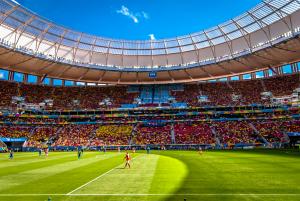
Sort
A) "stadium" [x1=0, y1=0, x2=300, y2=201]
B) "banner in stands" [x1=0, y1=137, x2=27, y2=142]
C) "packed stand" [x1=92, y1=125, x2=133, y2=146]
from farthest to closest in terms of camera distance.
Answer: "packed stand" [x1=92, y1=125, x2=133, y2=146] → "banner in stands" [x1=0, y1=137, x2=27, y2=142] → "stadium" [x1=0, y1=0, x2=300, y2=201]

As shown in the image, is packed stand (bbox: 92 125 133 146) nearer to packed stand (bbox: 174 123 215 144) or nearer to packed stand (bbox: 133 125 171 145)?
packed stand (bbox: 133 125 171 145)

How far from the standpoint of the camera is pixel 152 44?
66125 mm

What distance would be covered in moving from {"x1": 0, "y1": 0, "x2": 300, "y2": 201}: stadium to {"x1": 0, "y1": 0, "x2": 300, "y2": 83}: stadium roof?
239 millimetres

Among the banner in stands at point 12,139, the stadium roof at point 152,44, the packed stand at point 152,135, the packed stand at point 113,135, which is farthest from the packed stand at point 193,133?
the banner in stands at point 12,139

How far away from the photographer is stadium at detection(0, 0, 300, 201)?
51.1 meters

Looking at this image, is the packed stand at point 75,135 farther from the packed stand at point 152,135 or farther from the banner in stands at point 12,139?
the packed stand at point 152,135

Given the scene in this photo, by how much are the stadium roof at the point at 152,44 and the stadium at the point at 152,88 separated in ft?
0.78

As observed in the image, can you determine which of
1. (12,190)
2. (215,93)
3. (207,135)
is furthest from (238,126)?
(12,190)

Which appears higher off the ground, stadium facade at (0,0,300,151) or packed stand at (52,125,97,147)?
stadium facade at (0,0,300,151)

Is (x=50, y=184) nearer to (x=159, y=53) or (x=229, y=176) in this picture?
(x=229, y=176)

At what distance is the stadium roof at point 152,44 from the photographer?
49000mm

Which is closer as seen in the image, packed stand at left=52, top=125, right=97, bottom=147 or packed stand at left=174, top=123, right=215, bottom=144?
packed stand at left=174, top=123, right=215, bottom=144

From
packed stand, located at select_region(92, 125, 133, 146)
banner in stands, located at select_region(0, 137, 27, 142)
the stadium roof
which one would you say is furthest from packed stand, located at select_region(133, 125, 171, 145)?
banner in stands, located at select_region(0, 137, 27, 142)

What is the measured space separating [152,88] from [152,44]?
16994mm
